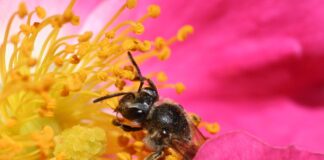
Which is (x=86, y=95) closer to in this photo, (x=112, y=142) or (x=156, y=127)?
(x=112, y=142)

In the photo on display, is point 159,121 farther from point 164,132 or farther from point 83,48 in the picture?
point 83,48

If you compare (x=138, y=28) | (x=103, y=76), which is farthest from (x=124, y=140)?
(x=138, y=28)

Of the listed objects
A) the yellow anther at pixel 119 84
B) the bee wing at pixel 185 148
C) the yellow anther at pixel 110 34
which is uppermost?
the yellow anther at pixel 110 34

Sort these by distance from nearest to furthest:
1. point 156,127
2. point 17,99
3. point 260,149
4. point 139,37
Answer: point 260,149, point 156,127, point 17,99, point 139,37

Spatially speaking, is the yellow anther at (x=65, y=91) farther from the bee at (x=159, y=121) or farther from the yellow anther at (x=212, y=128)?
the yellow anther at (x=212, y=128)

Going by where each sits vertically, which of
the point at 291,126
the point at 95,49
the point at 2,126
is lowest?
the point at 291,126

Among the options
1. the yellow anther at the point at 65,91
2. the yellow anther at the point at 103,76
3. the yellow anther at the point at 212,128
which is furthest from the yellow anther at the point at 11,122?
the yellow anther at the point at 212,128

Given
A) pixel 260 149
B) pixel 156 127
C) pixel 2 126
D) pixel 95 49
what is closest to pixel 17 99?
pixel 2 126
